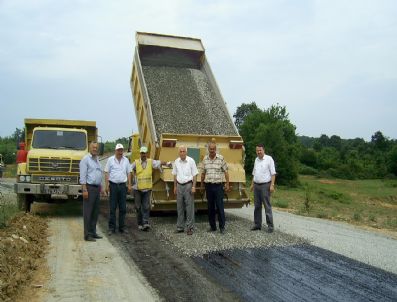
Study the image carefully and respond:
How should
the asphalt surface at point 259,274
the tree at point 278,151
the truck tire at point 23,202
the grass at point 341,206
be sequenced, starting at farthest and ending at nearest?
the tree at point 278,151
the grass at point 341,206
the truck tire at point 23,202
the asphalt surface at point 259,274

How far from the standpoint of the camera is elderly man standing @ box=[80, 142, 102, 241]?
8039 millimetres

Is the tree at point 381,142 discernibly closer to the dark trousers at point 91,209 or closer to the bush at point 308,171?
the bush at point 308,171

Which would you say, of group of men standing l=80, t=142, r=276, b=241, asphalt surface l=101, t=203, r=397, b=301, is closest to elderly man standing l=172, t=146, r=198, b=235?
group of men standing l=80, t=142, r=276, b=241

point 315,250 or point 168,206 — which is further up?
point 168,206

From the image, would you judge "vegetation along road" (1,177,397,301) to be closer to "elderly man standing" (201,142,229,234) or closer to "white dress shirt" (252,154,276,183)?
"elderly man standing" (201,142,229,234)

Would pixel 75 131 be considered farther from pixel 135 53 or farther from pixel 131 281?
pixel 131 281

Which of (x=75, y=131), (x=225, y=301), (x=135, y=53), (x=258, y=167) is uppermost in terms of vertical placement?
(x=135, y=53)

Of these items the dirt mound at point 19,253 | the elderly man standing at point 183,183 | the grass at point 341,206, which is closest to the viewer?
the dirt mound at point 19,253

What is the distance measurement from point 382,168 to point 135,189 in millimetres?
63247

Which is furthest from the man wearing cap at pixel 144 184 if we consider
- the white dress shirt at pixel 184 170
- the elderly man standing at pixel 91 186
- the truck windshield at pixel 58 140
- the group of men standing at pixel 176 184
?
the truck windshield at pixel 58 140

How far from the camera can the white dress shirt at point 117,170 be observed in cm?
862

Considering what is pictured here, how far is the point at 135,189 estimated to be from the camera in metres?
8.98

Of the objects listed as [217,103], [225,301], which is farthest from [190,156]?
[225,301]

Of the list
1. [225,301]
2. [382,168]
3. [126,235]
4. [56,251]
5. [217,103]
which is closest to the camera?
[225,301]
